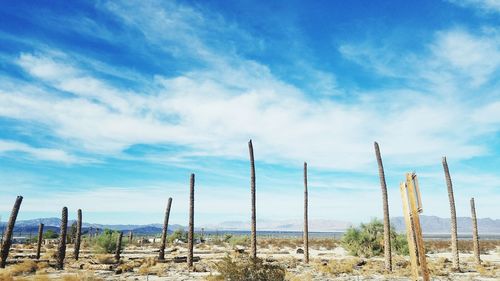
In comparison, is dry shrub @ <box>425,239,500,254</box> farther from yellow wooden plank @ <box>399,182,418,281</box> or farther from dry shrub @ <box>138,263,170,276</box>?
yellow wooden plank @ <box>399,182,418,281</box>

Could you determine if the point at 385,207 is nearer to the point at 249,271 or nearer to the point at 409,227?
the point at 249,271

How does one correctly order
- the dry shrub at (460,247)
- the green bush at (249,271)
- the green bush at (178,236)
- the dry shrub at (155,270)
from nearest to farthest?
the green bush at (249,271)
the dry shrub at (155,270)
the dry shrub at (460,247)
the green bush at (178,236)

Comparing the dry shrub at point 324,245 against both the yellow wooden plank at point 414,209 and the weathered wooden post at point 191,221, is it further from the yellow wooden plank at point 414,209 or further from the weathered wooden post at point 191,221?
the yellow wooden plank at point 414,209

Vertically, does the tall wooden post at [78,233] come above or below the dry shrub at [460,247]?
above

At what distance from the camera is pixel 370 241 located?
38062mm

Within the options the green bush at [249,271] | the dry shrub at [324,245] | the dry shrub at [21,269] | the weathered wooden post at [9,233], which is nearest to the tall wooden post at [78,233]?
the dry shrub at [21,269]

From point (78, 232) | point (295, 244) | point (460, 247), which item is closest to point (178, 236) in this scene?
point (295, 244)

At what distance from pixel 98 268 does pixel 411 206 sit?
2491cm

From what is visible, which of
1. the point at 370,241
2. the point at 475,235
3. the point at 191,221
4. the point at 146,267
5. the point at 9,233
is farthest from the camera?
the point at 370,241

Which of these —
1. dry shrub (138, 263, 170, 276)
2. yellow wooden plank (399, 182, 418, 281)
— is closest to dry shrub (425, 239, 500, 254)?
dry shrub (138, 263, 170, 276)

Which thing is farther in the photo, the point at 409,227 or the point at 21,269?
the point at 21,269

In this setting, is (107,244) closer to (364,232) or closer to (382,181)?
(364,232)

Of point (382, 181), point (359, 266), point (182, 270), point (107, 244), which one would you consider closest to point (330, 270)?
point (359, 266)

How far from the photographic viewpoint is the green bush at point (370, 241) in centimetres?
3784
